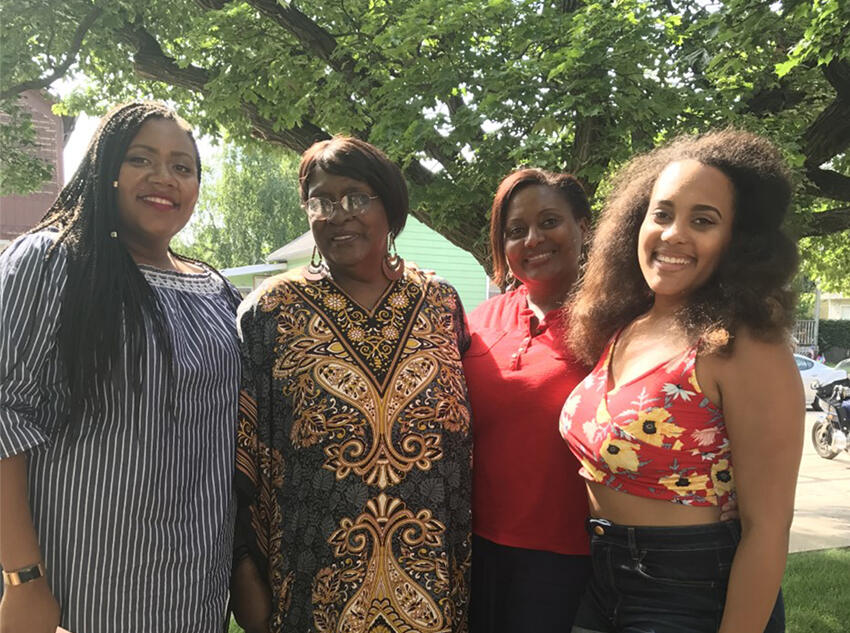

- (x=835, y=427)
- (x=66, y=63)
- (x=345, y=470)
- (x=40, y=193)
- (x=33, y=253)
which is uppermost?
(x=66, y=63)

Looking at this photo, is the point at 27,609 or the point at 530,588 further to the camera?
the point at 530,588

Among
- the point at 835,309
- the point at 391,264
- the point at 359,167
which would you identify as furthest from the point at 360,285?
the point at 835,309

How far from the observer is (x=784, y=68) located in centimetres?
463

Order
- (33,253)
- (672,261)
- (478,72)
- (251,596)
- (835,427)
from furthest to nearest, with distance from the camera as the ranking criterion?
(835,427), (478,72), (251,596), (672,261), (33,253)

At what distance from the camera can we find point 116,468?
1880mm

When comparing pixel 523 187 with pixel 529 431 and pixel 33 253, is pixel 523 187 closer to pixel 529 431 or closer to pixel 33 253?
pixel 529 431

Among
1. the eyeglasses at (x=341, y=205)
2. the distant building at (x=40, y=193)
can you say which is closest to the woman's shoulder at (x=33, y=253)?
the eyeglasses at (x=341, y=205)

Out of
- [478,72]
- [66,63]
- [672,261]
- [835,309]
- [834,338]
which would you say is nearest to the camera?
[672,261]

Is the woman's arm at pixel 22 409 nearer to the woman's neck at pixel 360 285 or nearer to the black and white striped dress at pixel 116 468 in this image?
the black and white striped dress at pixel 116 468

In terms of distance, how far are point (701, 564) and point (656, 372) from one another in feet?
1.75

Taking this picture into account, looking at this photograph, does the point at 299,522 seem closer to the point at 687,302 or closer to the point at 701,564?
the point at 701,564

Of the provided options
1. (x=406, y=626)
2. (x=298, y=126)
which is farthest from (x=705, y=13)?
(x=406, y=626)

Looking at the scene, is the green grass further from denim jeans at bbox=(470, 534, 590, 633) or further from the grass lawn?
denim jeans at bbox=(470, 534, 590, 633)

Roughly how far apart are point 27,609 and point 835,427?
11.7 m
